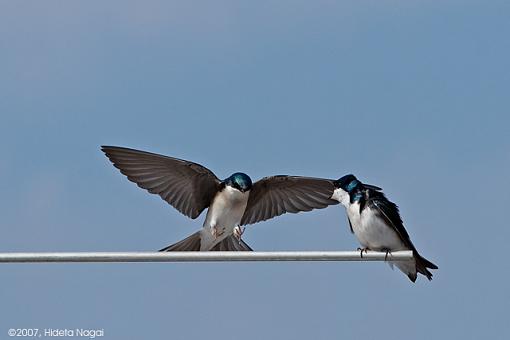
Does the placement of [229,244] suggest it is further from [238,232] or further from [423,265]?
[423,265]

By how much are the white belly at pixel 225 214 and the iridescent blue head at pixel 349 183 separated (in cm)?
114

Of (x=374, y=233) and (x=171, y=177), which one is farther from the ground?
(x=171, y=177)

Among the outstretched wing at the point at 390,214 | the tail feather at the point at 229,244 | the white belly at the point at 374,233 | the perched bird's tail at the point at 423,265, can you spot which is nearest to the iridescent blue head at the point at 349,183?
the outstretched wing at the point at 390,214

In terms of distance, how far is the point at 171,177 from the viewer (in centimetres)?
950

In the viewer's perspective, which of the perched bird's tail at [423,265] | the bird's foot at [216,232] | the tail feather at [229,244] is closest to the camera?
the perched bird's tail at [423,265]

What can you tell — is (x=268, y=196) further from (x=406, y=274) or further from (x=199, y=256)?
(x=199, y=256)

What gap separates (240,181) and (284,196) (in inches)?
27.8

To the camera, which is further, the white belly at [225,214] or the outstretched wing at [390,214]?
the white belly at [225,214]

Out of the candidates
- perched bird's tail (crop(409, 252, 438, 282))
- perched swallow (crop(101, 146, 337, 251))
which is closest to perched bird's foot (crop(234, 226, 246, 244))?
perched swallow (crop(101, 146, 337, 251))

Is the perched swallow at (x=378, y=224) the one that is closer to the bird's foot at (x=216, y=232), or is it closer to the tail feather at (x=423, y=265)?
the tail feather at (x=423, y=265)

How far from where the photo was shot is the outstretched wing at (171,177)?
30.3ft

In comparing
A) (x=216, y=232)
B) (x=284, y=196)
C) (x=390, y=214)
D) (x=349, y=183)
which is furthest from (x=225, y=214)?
(x=390, y=214)

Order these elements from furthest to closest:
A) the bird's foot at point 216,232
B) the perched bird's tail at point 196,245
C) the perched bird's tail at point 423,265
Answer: the perched bird's tail at point 196,245, the bird's foot at point 216,232, the perched bird's tail at point 423,265

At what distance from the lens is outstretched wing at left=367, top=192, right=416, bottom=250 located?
7910mm
